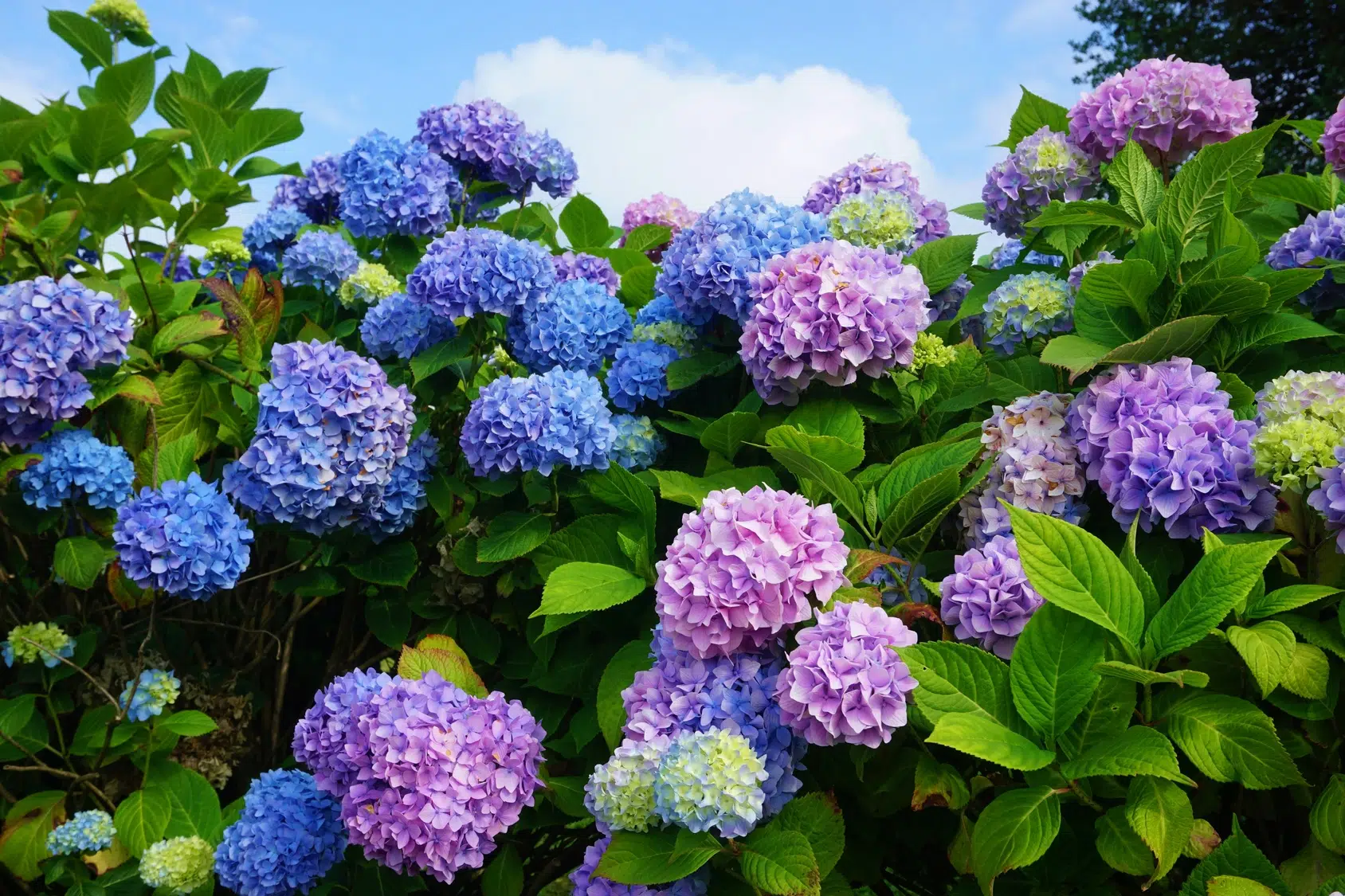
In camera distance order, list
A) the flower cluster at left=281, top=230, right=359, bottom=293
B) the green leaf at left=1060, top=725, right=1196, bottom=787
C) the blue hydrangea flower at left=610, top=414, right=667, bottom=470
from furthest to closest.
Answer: the flower cluster at left=281, top=230, right=359, bottom=293 < the blue hydrangea flower at left=610, top=414, right=667, bottom=470 < the green leaf at left=1060, top=725, right=1196, bottom=787

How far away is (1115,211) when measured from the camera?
2.20 metres

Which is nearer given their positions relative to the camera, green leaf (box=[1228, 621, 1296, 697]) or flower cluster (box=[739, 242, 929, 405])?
green leaf (box=[1228, 621, 1296, 697])

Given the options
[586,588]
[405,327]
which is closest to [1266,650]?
[586,588]

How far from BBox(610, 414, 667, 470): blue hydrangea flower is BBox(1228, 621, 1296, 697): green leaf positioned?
1306 mm

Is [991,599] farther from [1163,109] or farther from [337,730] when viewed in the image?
[1163,109]

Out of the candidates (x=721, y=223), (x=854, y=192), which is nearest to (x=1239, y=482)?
(x=721, y=223)

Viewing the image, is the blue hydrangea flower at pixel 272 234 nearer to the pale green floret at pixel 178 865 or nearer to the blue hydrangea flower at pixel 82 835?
the blue hydrangea flower at pixel 82 835

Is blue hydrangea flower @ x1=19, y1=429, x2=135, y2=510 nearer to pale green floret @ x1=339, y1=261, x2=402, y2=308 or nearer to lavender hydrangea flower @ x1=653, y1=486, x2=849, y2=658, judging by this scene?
pale green floret @ x1=339, y1=261, x2=402, y2=308

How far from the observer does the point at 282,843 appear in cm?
→ 227

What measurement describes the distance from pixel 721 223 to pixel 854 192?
0.65m

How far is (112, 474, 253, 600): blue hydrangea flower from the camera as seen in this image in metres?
2.38

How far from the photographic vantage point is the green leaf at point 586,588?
6.11 ft

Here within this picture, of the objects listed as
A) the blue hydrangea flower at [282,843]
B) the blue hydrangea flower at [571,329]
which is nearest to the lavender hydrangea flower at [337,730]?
the blue hydrangea flower at [282,843]

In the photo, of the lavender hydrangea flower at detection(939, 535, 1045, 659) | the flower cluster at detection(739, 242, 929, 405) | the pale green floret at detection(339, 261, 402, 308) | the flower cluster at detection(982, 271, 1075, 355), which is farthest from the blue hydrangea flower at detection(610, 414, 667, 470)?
the pale green floret at detection(339, 261, 402, 308)
